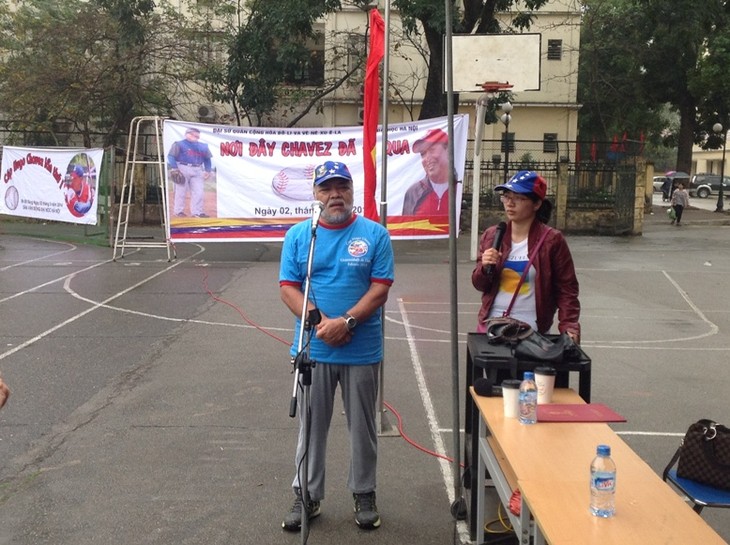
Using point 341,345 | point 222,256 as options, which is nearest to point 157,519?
point 341,345

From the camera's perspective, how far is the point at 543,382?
385 cm

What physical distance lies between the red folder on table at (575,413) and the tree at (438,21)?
17383 mm

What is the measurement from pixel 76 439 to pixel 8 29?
26.1 metres

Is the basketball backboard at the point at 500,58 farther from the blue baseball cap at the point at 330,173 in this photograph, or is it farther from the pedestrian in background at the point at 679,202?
the pedestrian in background at the point at 679,202

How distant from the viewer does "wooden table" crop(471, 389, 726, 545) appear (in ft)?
8.36

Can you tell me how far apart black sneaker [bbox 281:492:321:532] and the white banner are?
14.6m

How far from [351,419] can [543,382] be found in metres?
1.12

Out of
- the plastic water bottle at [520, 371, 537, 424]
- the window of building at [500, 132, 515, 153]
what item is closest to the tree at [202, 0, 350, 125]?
the window of building at [500, 132, 515, 153]

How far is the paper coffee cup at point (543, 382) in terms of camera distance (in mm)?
3842

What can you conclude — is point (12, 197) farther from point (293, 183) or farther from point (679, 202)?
point (679, 202)

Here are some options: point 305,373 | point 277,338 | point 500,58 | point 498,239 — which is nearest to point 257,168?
point 500,58

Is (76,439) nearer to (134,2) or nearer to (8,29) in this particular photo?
(134,2)

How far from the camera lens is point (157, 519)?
4492mm

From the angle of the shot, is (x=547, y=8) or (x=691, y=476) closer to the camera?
(x=691, y=476)
